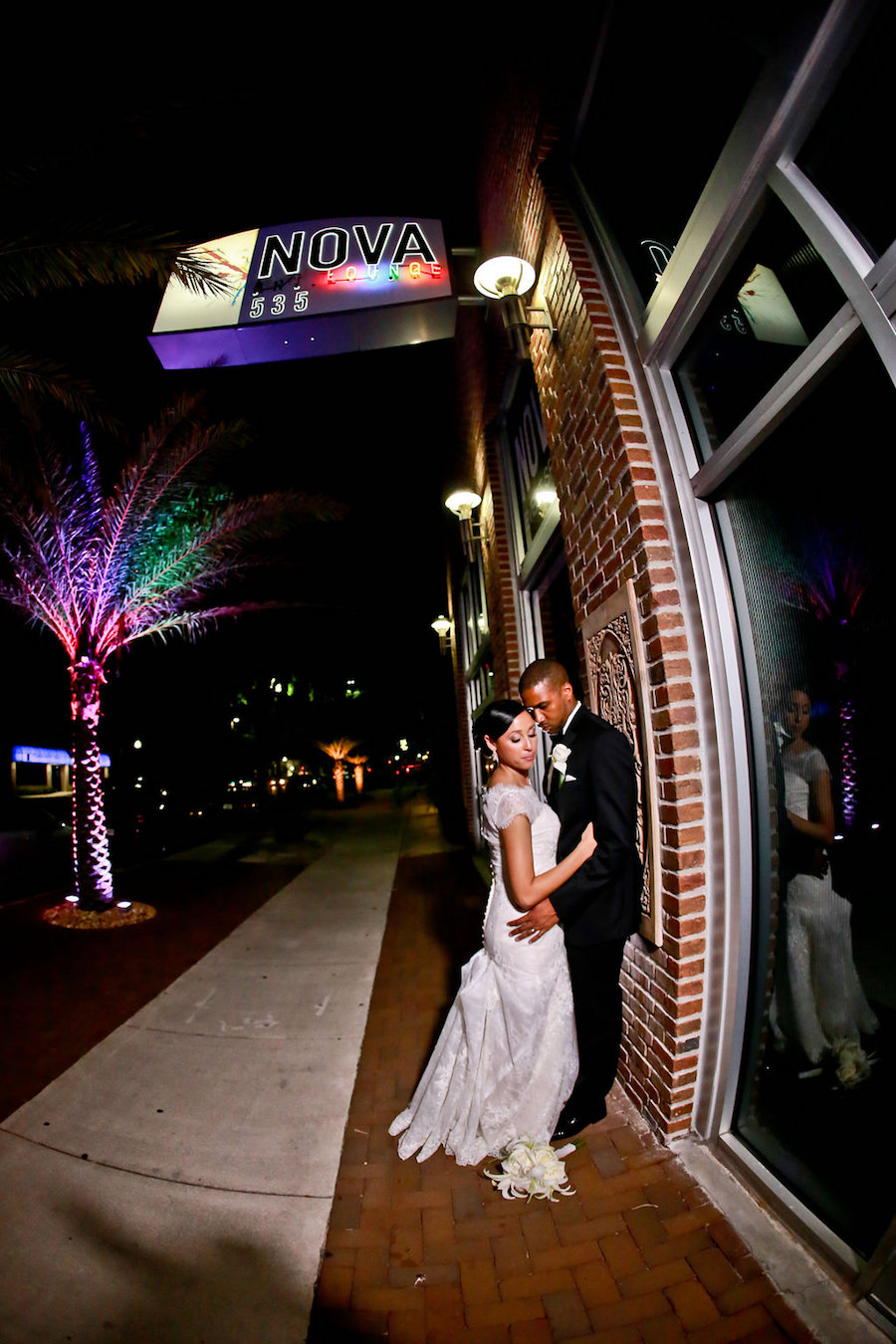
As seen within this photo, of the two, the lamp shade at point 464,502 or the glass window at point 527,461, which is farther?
the lamp shade at point 464,502

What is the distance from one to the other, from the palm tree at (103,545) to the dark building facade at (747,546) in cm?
561

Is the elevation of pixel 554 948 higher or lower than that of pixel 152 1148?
higher

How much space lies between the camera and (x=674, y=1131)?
2393 mm

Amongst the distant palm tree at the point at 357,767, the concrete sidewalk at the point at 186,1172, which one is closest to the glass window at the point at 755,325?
Answer: the concrete sidewalk at the point at 186,1172

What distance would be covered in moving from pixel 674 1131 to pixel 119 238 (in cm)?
620

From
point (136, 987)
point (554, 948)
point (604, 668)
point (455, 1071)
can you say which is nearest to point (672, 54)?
point (604, 668)

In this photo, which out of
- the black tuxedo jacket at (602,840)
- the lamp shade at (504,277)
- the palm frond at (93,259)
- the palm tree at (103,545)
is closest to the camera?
the black tuxedo jacket at (602,840)

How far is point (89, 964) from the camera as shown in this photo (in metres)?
5.25

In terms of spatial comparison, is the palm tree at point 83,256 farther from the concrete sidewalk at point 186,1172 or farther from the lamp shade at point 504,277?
the concrete sidewalk at point 186,1172

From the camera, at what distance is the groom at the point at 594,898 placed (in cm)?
232

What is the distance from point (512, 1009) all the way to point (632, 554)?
2.10m

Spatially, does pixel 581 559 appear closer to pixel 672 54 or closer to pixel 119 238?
pixel 672 54

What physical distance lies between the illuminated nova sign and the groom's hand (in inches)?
177

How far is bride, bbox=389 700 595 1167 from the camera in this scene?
7.73 feet
